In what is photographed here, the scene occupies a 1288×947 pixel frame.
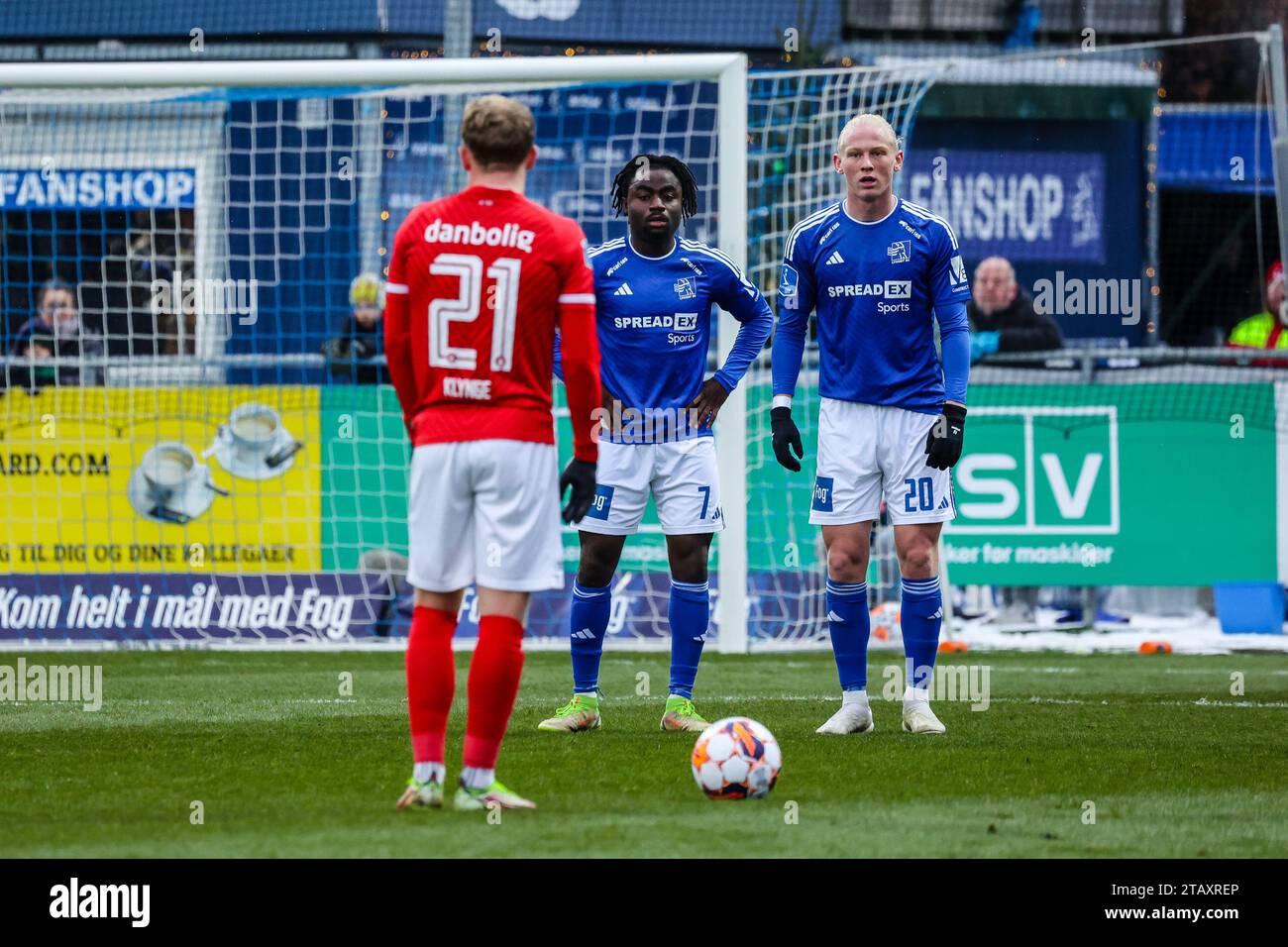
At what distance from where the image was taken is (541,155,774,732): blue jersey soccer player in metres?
8.10

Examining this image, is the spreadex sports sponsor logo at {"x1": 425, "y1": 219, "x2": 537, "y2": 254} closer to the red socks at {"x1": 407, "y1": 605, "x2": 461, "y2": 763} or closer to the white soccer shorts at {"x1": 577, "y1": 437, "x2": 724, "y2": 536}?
the red socks at {"x1": 407, "y1": 605, "x2": 461, "y2": 763}

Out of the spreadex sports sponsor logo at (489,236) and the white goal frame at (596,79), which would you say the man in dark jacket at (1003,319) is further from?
the spreadex sports sponsor logo at (489,236)

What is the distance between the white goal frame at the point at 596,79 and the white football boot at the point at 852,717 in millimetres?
3811

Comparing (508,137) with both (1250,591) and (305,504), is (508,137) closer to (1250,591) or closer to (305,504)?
(305,504)

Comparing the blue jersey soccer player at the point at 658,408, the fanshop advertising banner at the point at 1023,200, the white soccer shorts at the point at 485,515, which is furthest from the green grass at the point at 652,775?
the fanshop advertising banner at the point at 1023,200

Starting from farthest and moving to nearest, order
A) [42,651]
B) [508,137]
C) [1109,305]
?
[1109,305], [42,651], [508,137]

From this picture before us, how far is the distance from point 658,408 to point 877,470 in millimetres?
959

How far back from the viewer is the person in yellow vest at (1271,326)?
14930 mm

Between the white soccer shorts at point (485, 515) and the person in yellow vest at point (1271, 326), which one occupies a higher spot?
the person in yellow vest at point (1271, 326)

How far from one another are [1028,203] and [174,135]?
30.8 ft

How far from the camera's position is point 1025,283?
19.6 metres

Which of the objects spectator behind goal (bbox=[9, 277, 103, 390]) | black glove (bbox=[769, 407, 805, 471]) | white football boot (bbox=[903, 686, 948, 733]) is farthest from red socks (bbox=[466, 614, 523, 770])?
spectator behind goal (bbox=[9, 277, 103, 390])

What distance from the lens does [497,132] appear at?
5543mm
